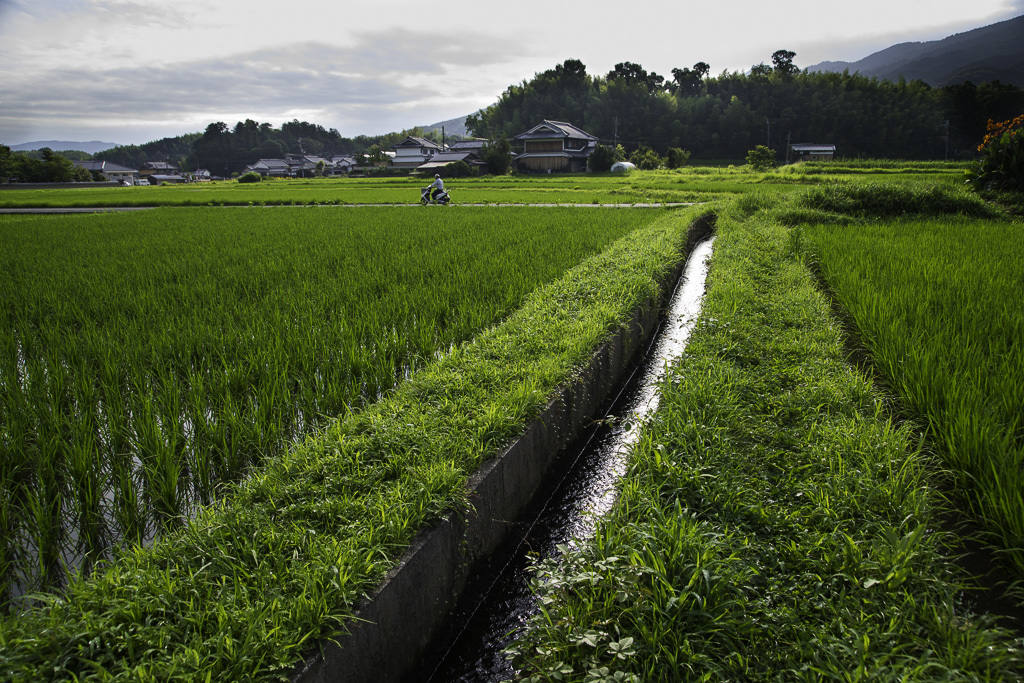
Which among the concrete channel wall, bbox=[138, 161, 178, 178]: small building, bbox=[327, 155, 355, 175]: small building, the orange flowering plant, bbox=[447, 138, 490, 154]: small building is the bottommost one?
the concrete channel wall

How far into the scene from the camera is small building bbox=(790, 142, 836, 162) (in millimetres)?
51228

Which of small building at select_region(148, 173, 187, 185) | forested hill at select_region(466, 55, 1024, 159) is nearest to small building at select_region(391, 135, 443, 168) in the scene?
forested hill at select_region(466, 55, 1024, 159)

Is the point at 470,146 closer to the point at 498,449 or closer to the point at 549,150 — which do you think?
the point at 549,150

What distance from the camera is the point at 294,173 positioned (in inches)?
2815

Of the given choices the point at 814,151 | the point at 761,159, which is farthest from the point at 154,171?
the point at 814,151

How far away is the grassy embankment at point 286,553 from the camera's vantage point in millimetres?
1545

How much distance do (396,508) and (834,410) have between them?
2591 mm

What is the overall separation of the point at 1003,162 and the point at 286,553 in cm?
1653

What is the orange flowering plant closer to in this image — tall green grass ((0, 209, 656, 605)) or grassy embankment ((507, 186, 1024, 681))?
tall green grass ((0, 209, 656, 605))

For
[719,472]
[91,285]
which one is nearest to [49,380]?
[91,285]

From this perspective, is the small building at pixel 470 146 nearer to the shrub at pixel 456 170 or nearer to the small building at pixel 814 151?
the shrub at pixel 456 170

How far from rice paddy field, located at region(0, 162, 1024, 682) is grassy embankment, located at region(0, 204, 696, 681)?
0.01 metres

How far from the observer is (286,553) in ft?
6.44

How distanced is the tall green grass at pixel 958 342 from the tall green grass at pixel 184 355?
3171 millimetres
